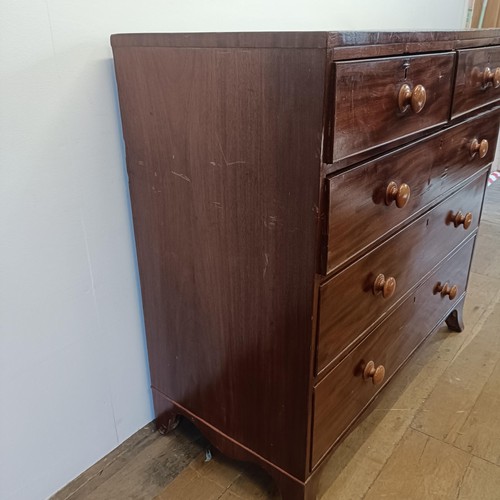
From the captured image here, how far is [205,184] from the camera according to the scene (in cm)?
86

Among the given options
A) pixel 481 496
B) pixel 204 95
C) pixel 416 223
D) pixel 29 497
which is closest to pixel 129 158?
pixel 204 95

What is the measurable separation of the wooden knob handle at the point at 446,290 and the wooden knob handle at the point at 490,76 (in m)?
0.50

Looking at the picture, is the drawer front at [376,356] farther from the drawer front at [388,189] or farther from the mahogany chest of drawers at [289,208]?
the drawer front at [388,189]

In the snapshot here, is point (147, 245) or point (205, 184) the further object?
point (147, 245)

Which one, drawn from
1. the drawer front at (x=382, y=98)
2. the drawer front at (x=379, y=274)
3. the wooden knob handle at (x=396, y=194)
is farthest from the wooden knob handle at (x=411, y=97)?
the drawer front at (x=379, y=274)

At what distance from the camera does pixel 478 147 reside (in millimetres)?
1196

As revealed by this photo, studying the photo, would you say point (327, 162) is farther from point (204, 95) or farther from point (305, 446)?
point (305, 446)

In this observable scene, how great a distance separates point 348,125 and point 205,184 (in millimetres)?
272

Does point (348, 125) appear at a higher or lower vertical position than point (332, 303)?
higher

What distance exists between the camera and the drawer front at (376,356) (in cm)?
94

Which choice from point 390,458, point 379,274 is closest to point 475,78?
point 379,274

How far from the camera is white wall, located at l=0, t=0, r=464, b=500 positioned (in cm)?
84

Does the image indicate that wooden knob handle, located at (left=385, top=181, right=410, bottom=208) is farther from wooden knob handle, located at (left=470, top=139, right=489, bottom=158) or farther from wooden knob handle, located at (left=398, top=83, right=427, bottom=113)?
wooden knob handle, located at (left=470, top=139, right=489, bottom=158)

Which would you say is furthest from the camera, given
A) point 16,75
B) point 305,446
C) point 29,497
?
point 29,497
